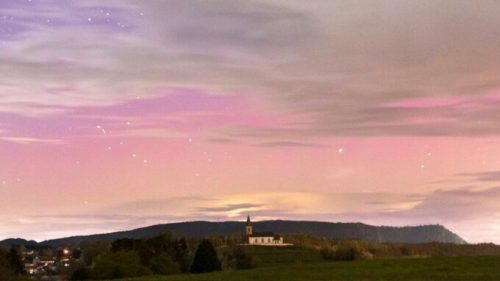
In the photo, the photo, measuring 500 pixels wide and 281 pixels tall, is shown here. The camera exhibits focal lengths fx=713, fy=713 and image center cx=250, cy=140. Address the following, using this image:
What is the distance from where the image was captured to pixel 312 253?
502ft

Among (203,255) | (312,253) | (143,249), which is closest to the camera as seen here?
(203,255)

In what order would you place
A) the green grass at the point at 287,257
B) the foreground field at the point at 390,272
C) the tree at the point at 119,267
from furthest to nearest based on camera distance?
1. the green grass at the point at 287,257
2. the tree at the point at 119,267
3. the foreground field at the point at 390,272

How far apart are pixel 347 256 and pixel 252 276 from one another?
278 feet

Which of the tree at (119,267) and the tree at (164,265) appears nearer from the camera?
the tree at (119,267)

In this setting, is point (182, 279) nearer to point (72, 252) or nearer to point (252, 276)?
point (252, 276)

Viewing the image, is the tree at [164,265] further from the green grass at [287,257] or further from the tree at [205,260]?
the green grass at [287,257]

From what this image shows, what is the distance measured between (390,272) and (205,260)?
5176 centimetres

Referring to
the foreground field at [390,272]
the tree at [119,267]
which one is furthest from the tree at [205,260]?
the foreground field at [390,272]

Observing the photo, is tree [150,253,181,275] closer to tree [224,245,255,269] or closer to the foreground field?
tree [224,245,255,269]

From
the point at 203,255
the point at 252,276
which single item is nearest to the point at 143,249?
the point at 203,255

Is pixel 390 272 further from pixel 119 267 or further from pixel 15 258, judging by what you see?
pixel 15 258

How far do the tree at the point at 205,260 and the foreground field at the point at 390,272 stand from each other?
137 ft

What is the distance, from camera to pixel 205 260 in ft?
311

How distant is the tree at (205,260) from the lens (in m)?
93.2
